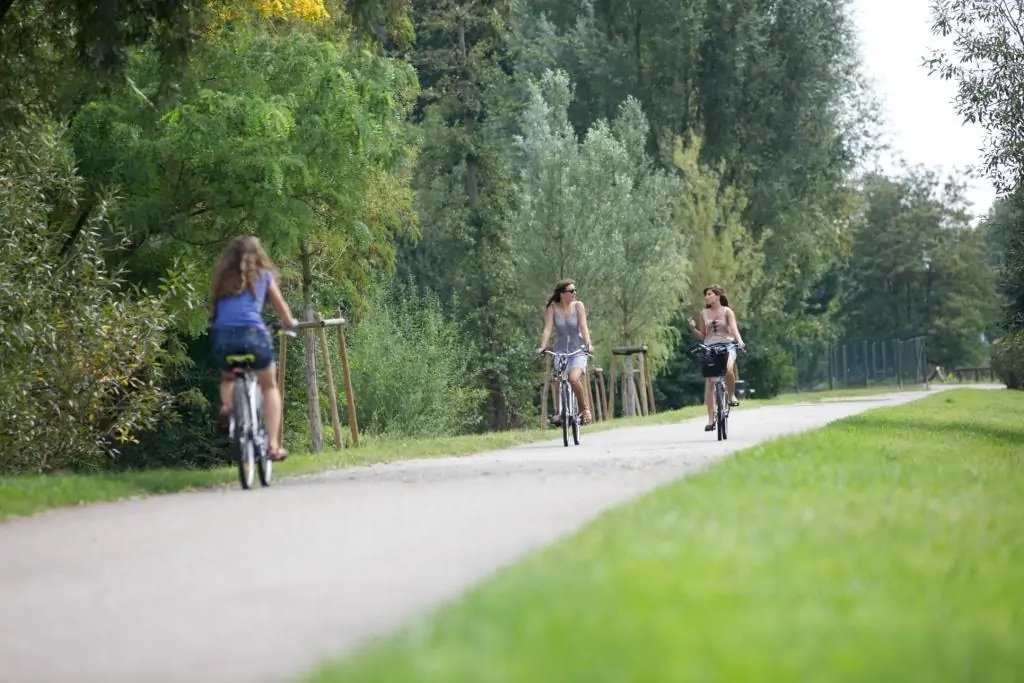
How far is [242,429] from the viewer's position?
14.6 metres

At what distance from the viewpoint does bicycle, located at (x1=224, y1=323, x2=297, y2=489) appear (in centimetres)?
1462

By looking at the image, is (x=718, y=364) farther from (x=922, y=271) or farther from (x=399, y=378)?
(x=922, y=271)

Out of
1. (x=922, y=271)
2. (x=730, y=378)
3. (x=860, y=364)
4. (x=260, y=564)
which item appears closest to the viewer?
(x=260, y=564)

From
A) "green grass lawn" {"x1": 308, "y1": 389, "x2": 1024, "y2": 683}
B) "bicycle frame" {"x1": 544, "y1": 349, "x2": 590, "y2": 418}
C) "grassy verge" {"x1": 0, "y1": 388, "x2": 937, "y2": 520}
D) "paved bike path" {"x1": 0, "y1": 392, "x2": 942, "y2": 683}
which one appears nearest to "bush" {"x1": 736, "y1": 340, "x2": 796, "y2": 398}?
"bicycle frame" {"x1": 544, "y1": 349, "x2": 590, "y2": 418}

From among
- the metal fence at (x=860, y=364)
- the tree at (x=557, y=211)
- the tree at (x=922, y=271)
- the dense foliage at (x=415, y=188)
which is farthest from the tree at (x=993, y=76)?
the tree at (x=922, y=271)

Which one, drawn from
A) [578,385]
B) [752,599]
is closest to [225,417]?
[752,599]

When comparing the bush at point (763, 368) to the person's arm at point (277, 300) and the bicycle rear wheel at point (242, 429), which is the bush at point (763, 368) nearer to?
the person's arm at point (277, 300)

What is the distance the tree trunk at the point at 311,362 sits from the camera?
31.7 meters

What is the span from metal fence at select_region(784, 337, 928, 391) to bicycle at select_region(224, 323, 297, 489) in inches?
2505

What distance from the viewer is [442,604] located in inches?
284

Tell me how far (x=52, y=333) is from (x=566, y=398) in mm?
6762

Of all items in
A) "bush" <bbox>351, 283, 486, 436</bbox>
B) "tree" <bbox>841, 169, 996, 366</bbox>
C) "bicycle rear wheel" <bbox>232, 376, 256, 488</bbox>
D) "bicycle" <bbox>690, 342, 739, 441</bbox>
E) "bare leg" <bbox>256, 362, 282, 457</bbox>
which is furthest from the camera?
"tree" <bbox>841, 169, 996, 366</bbox>

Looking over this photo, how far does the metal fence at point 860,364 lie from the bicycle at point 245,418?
209ft

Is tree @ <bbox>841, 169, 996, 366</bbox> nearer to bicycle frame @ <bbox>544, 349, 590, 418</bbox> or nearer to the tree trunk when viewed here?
the tree trunk
